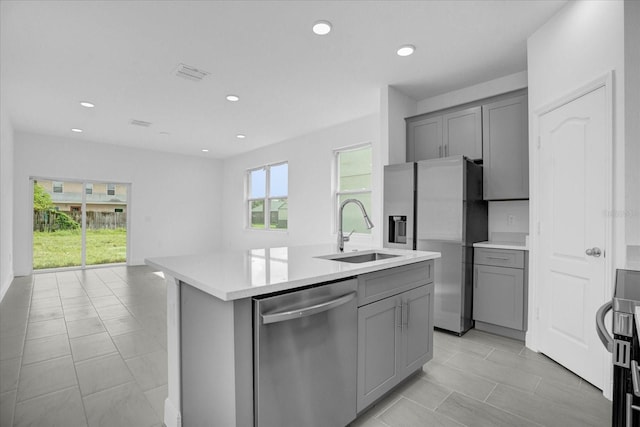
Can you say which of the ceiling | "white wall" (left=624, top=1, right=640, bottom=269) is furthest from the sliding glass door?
"white wall" (left=624, top=1, right=640, bottom=269)

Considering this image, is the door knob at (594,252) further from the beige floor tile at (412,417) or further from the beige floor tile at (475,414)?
the beige floor tile at (412,417)

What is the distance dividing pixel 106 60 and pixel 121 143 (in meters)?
4.15

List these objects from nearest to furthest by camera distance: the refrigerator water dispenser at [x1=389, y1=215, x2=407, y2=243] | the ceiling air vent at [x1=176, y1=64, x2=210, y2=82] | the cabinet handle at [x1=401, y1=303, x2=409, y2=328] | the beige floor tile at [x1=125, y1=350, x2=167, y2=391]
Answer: the cabinet handle at [x1=401, y1=303, x2=409, y2=328] < the beige floor tile at [x1=125, y1=350, x2=167, y2=391] < the ceiling air vent at [x1=176, y1=64, x2=210, y2=82] < the refrigerator water dispenser at [x1=389, y1=215, x2=407, y2=243]

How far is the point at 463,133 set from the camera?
3.54 meters

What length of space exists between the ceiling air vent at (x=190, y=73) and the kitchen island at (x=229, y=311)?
2301 millimetres

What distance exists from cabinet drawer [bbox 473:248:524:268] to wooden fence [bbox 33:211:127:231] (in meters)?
7.20

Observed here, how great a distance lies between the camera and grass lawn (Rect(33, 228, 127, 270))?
20.1 ft

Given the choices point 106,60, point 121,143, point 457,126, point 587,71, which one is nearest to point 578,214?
point 587,71

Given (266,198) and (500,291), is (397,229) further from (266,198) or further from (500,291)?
(266,198)

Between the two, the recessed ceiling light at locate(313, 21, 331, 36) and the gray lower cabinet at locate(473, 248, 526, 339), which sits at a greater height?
the recessed ceiling light at locate(313, 21, 331, 36)

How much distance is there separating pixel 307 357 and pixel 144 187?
7.21 m

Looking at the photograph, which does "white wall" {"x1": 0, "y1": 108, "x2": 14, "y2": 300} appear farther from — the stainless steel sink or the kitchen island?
the stainless steel sink

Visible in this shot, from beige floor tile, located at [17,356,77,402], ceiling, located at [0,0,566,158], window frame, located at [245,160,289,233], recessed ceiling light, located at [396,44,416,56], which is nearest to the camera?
beige floor tile, located at [17,356,77,402]

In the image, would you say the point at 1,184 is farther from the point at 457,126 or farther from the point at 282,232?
the point at 457,126
